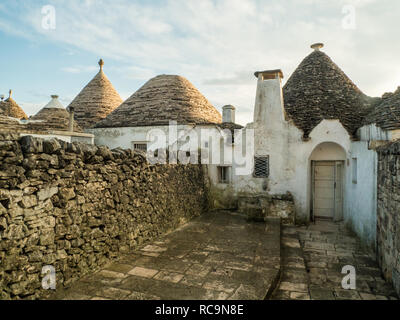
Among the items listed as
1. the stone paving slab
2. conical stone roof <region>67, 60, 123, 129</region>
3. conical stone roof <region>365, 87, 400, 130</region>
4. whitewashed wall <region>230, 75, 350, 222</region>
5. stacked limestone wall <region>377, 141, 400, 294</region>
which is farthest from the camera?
conical stone roof <region>67, 60, 123, 129</region>

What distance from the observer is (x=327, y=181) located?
401 inches

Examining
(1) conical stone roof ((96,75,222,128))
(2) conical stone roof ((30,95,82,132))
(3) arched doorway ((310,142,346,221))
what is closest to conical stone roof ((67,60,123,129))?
(2) conical stone roof ((30,95,82,132))

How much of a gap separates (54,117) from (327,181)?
12168mm

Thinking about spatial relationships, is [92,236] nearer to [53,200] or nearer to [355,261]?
[53,200]

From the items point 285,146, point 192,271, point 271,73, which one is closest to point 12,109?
point 271,73

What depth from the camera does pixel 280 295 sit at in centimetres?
446

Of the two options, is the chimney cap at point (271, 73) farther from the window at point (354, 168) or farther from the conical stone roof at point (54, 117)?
the conical stone roof at point (54, 117)

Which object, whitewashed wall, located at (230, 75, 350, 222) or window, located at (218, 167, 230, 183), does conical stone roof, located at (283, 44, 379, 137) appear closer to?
whitewashed wall, located at (230, 75, 350, 222)

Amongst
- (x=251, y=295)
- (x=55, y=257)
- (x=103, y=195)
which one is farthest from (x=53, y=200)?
(x=251, y=295)

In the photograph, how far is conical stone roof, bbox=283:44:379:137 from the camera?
10.3 meters

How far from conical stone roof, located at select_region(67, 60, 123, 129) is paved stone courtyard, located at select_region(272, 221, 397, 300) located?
1292cm

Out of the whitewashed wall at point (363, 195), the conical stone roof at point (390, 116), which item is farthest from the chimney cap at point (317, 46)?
the whitewashed wall at point (363, 195)

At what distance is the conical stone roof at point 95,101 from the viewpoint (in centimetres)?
1661

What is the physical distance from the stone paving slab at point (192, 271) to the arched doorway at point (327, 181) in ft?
12.3
